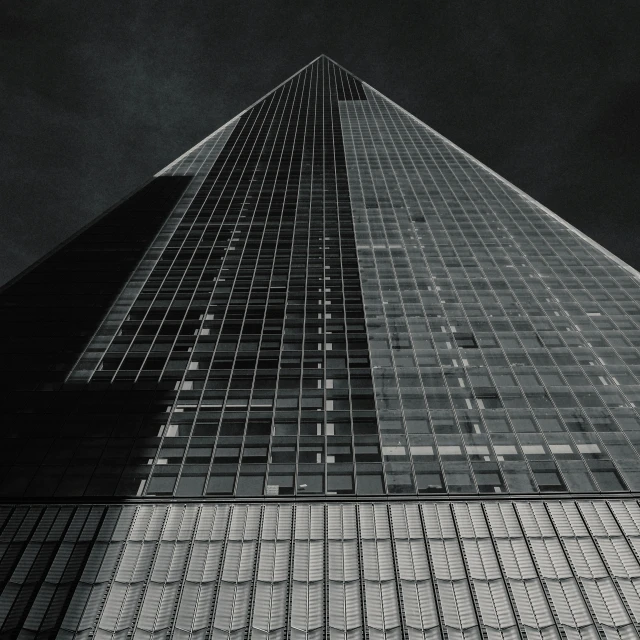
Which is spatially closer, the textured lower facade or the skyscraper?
the textured lower facade

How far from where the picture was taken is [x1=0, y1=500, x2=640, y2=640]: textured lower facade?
97.3 ft

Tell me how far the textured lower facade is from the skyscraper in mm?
127

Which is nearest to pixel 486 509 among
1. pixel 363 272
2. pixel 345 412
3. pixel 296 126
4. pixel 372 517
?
pixel 372 517

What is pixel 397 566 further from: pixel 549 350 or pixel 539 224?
pixel 539 224

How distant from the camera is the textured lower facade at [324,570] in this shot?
2966 centimetres

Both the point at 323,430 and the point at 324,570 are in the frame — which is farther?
the point at 323,430

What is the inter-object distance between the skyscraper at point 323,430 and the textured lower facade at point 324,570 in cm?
13

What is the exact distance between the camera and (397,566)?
3244 centimetres

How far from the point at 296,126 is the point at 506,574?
12487 cm

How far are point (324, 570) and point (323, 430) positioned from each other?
13.5 m

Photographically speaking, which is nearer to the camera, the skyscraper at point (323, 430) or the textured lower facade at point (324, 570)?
the textured lower facade at point (324, 570)

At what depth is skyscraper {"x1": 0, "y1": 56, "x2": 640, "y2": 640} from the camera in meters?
30.9

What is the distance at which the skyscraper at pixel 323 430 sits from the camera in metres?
30.9

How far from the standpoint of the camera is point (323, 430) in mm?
44531
